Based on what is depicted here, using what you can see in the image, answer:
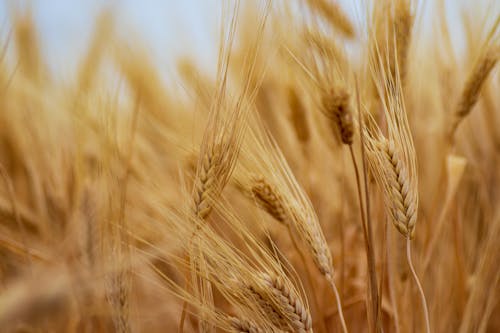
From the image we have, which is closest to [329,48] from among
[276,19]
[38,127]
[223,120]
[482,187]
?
[276,19]

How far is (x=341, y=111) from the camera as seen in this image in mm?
711

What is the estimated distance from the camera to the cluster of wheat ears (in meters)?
0.61

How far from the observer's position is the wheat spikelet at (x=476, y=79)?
82 cm

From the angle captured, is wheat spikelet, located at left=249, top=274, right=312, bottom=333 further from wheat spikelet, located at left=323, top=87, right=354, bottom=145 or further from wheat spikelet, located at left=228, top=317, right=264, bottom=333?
wheat spikelet, located at left=323, top=87, right=354, bottom=145

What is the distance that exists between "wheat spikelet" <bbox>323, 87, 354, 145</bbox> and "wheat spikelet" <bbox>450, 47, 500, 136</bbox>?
0.24 metres

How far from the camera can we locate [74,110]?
0.86m

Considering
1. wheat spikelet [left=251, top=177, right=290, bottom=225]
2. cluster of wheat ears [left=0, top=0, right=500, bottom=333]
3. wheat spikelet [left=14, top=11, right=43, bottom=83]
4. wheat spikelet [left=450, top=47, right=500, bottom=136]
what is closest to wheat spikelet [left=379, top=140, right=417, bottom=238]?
cluster of wheat ears [left=0, top=0, right=500, bottom=333]

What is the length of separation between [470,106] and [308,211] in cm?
37

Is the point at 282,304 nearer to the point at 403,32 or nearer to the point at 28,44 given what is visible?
the point at 403,32

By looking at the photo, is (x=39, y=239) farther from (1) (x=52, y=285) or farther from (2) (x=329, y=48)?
(2) (x=329, y=48)

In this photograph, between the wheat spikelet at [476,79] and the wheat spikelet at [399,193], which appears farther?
the wheat spikelet at [476,79]

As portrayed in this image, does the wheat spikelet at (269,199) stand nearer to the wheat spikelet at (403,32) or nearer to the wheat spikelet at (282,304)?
the wheat spikelet at (282,304)

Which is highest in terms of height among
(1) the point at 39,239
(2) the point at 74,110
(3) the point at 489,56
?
(3) the point at 489,56

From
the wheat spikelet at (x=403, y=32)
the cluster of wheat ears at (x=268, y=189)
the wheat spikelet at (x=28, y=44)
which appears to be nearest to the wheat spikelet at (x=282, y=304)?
the cluster of wheat ears at (x=268, y=189)
